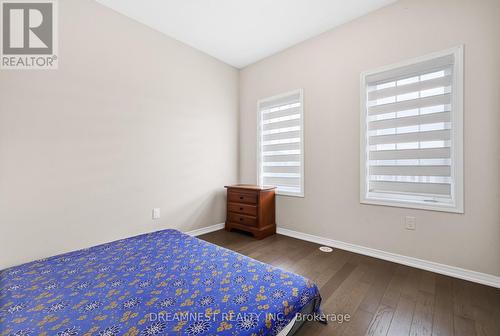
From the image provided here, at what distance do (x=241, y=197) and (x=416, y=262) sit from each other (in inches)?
84.5

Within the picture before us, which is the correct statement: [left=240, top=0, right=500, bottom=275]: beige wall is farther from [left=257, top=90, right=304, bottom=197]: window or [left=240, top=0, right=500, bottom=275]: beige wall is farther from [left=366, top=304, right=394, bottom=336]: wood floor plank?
[left=366, top=304, right=394, bottom=336]: wood floor plank

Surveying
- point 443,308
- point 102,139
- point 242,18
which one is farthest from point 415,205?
point 102,139

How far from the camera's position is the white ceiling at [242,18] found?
7.51 ft

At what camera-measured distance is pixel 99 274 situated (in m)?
1.44

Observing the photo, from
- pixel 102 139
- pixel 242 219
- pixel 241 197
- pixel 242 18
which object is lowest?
pixel 242 219

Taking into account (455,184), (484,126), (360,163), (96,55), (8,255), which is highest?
(96,55)

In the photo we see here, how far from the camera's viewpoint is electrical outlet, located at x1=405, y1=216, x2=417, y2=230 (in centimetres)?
214

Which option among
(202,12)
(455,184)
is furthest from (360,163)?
(202,12)

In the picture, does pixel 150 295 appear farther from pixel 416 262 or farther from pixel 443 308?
pixel 416 262

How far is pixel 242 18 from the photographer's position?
252 cm

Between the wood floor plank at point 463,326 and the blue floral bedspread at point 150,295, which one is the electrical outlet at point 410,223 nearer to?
the wood floor plank at point 463,326

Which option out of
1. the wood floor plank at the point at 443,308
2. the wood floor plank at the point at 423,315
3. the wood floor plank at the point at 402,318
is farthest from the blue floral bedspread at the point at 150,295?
the wood floor plank at the point at 443,308

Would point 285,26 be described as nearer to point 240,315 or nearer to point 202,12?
point 202,12

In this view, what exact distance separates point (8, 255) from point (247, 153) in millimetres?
2921
